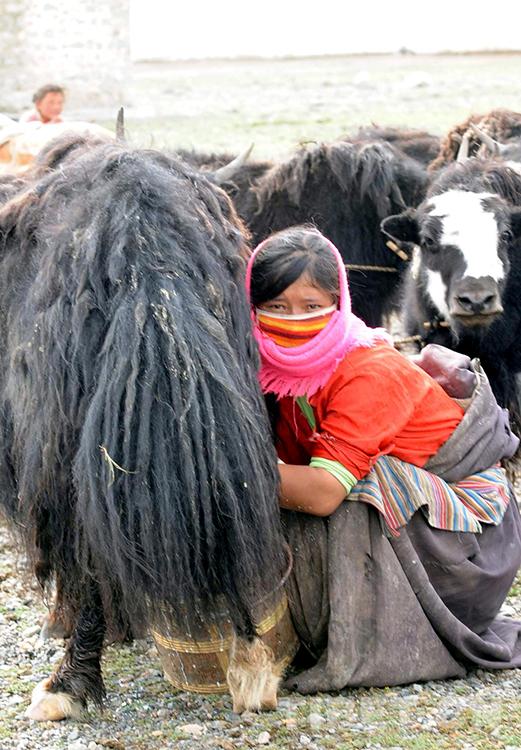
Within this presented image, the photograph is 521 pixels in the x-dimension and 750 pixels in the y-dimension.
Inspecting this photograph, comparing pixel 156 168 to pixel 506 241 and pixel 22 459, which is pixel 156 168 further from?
pixel 506 241

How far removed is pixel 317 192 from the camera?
5.88m

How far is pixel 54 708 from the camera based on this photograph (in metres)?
2.84

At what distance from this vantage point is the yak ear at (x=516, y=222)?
486cm

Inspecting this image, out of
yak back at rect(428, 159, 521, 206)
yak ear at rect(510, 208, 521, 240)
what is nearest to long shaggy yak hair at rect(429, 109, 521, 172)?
yak back at rect(428, 159, 521, 206)

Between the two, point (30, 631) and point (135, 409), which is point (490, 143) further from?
point (135, 409)

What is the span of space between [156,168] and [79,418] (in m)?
0.62

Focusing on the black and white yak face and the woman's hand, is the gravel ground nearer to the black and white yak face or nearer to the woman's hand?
the woman's hand

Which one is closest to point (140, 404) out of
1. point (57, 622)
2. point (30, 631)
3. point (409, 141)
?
point (57, 622)

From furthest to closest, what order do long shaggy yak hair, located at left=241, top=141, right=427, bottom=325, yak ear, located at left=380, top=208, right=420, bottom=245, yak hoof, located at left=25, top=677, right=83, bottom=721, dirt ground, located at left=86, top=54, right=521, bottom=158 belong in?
dirt ground, located at left=86, top=54, right=521, bottom=158 < long shaggy yak hair, located at left=241, top=141, right=427, bottom=325 < yak ear, located at left=380, top=208, right=420, bottom=245 < yak hoof, located at left=25, top=677, right=83, bottom=721

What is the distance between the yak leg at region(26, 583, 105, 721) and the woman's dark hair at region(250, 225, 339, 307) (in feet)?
2.83

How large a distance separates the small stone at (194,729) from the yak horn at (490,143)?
138 inches

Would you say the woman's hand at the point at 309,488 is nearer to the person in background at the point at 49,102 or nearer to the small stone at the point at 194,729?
the small stone at the point at 194,729

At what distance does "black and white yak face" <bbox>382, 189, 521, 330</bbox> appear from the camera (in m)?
4.61

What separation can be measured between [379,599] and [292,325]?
0.70 meters
